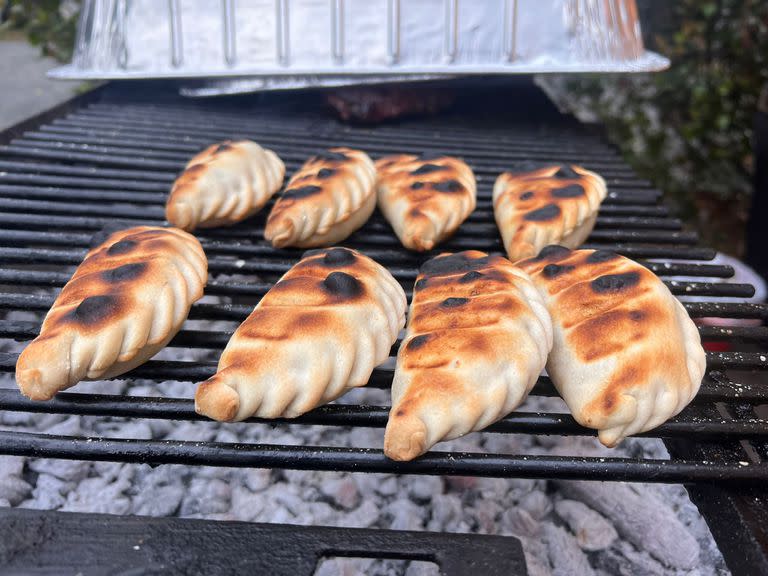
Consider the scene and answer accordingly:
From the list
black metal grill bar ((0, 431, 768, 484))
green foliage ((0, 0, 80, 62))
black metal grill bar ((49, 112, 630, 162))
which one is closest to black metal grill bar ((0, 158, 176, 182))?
black metal grill bar ((49, 112, 630, 162))

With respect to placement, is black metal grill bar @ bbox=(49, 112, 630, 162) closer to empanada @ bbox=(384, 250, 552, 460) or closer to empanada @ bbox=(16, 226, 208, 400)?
empanada @ bbox=(16, 226, 208, 400)

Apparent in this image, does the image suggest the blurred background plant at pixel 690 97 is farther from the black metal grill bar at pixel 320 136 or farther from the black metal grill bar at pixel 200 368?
the black metal grill bar at pixel 200 368

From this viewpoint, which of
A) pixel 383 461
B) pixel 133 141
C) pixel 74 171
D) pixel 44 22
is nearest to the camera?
pixel 383 461

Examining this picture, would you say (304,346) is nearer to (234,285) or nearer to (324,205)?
(234,285)

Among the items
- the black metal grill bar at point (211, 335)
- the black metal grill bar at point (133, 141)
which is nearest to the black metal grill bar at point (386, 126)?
the black metal grill bar at point (133, 141)

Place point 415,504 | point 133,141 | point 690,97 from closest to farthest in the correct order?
point 415,504, point 133,141, point 690,97

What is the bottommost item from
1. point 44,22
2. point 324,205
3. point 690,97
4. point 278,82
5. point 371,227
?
point 371,227

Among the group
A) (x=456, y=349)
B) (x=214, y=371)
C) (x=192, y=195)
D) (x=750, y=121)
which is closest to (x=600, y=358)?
(x=456, y=349)

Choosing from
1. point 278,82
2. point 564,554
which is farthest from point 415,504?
point 278,82

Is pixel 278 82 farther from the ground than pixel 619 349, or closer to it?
farther from the ground
